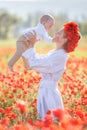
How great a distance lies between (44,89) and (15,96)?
1618mm

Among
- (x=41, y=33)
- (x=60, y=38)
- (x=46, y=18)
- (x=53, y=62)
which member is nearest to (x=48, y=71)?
(x=53, y=62)

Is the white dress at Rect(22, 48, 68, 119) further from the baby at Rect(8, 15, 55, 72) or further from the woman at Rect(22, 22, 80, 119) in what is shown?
the baby at Rect(8, 15, 55, 72)

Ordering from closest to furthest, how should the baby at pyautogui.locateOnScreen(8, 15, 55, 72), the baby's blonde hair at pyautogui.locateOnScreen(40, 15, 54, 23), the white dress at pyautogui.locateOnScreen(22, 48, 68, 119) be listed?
the white dress at pyautogui.locateOnScreen(22, 48, 68, 119)
the baby at pyautogui.locateOnScreen(8, 15, 55, 72)
the baby's blonde hair at pyautogui.locateOnScreen(40, 15, 54, 23)

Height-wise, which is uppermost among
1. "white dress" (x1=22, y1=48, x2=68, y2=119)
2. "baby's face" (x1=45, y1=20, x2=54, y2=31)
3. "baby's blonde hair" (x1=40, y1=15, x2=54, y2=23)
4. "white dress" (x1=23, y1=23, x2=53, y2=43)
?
"baby's blonde hair" (x1=40, y1=15, x2=54, y2=23)

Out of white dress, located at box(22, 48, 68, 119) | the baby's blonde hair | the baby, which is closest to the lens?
white dress, located at box(22, 48, 68, 119)

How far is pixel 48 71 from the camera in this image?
19.1ft

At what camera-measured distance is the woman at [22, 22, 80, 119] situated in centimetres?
576

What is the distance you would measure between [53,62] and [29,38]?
46cm

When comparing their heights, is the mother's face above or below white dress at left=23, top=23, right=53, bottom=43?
below

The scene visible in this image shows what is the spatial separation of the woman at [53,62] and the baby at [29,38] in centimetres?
11

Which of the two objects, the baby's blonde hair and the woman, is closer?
the woman

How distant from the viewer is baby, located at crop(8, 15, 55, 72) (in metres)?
5.92

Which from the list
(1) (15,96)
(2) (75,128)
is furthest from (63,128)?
(1) (15,96)

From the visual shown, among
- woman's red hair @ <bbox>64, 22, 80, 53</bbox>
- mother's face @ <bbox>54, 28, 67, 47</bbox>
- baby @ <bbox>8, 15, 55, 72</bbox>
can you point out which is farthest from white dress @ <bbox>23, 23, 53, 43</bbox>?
woman's red hair @ <bbox>64, 22, 80, 53</bbox>
